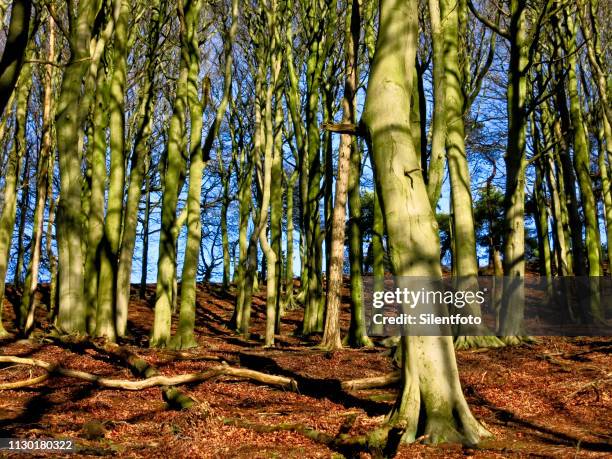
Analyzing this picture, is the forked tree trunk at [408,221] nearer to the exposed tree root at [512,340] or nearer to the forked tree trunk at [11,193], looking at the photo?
the exposed tree root at [512,340]

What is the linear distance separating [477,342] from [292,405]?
4819mm

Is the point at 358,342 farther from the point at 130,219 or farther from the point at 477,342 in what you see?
the point at 130,219

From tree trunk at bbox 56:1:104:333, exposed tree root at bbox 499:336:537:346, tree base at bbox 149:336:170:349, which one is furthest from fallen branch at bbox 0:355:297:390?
exposed tree root at bbox 499:336:537:346

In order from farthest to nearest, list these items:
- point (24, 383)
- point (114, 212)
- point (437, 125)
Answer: point (114, 212)
point (437, 125)
point (24, 383)

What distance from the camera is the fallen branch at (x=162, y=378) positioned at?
663 cm

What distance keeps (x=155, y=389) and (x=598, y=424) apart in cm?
485

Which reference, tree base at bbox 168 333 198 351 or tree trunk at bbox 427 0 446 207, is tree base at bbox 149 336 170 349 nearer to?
tree base at bbox 168 333 198 351

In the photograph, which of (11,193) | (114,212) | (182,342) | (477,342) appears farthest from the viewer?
(11,193)

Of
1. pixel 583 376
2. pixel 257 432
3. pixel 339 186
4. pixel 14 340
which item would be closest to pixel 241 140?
pixel 339 186

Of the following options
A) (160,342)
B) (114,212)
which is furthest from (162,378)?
(114,212)

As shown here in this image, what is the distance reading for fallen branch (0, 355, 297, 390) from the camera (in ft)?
21.7

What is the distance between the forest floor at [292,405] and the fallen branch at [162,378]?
0.11m

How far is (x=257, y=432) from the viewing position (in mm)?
5000

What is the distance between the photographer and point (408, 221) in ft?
15.8
